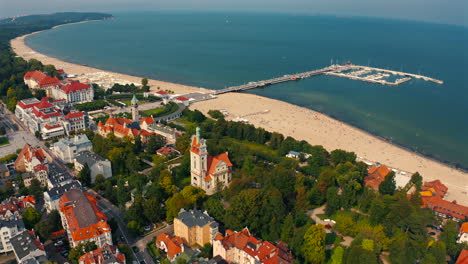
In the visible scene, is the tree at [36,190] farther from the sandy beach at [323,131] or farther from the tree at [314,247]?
the sandy beach at [323,131]

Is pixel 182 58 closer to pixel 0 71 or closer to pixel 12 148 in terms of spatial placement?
pixel 0 71

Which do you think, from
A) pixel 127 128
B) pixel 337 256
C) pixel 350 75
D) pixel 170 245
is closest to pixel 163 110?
pixel 127 128

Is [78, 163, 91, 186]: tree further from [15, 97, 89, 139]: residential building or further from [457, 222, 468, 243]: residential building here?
[457, 222, 468, 243]: residential building

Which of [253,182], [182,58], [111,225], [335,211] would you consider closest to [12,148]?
[111,225]

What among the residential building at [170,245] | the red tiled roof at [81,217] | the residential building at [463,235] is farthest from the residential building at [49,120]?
the residential building at [463,235]

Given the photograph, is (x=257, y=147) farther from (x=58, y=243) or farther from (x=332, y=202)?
(x=58, y=243)

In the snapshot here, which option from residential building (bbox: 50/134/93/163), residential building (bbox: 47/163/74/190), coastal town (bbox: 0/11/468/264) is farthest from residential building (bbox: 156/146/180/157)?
residential building (bbox: 47/163/74/190)
